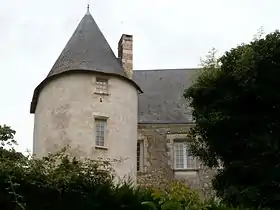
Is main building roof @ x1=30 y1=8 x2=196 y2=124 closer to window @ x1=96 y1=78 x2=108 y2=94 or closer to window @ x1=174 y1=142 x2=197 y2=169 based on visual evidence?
window @ x1=96 y1=78 x2=108 y2=94

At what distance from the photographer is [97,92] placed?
74.6ft

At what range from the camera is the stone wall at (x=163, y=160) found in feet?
82.8

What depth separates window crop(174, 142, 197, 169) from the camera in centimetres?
2586

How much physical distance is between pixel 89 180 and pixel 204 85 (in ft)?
25.0

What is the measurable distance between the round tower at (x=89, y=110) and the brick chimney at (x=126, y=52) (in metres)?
2.12

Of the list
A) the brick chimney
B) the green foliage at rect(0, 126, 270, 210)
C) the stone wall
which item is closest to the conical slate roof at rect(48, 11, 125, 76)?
the brick chimney

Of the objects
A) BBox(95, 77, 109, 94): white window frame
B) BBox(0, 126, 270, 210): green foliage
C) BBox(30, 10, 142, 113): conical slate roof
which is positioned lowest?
BBox(0, 126, 270, 210): green foliage

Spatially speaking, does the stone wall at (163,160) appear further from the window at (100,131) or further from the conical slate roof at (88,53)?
the conical slate roof at (88,53)

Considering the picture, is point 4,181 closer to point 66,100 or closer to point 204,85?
point 204,85

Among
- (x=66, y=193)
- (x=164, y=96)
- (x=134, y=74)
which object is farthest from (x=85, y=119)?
(x=66, y=193)

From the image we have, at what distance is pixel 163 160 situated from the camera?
25828mm

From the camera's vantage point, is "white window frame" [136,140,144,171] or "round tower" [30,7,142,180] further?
"white window frame" [136,140,144,171]

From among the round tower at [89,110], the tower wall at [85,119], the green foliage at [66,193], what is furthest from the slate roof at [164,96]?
the green foliage at [66,193]

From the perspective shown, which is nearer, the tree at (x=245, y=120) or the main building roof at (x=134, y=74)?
the tree at (x=245, y=120)
